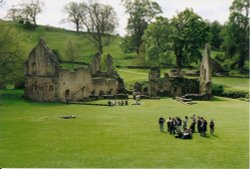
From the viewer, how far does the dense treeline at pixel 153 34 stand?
59688 mm

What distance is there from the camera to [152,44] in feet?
253

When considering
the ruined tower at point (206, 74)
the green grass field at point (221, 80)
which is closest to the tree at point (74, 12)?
the green grass field at point (221, 80)

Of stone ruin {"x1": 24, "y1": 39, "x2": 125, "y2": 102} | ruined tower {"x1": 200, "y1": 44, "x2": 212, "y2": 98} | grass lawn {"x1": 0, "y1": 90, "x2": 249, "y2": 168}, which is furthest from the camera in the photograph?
ruined tower {"x1": 200, "y1": 44, "x2": 212, "y2": 98}

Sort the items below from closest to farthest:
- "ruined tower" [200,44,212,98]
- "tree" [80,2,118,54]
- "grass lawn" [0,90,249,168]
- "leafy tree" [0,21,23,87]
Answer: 1. "grass lawn" [0,90,249,168]
2. "leafy tree" [0,21,23,87]
3. "ruined tower" [200,44,212,98]
4. "tree" [80,2,118,54]

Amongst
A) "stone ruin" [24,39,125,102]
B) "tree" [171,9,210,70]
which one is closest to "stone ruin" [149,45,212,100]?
"tree" [171,9,210,70]

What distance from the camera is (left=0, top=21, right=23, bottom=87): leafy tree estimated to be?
55019 mm

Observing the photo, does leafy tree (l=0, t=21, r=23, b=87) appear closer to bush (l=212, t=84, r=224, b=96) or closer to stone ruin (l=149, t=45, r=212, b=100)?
stone ruin (l=149, t=45, r=212, b=100)

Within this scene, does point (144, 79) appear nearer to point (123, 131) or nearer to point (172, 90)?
point (172, 90)

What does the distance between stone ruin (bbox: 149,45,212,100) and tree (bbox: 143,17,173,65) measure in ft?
25.8

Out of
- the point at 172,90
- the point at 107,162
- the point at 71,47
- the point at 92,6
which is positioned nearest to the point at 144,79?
the point at 172,90

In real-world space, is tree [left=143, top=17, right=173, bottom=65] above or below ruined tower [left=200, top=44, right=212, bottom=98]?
above

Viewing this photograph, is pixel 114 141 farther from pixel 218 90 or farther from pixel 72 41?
pixel 72 41

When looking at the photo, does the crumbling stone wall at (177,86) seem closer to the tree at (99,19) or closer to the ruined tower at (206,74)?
the ruined tower at (206,74)

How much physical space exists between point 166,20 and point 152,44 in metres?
5.04
